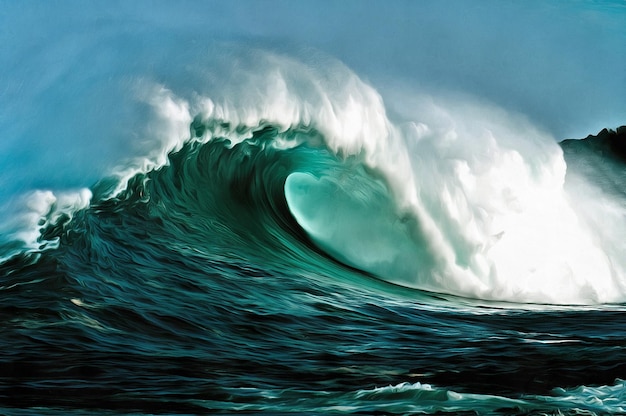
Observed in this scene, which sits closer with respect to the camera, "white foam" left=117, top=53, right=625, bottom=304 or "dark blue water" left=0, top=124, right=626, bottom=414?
"dark blue water" left=0, top=124, right=626, bottom=414

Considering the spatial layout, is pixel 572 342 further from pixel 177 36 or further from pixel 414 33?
pixel 177 36

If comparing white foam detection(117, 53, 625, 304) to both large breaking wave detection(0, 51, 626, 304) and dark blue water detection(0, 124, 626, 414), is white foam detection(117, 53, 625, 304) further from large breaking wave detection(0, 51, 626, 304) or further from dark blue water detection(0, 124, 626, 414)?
dark blue water detection(0, 124, 626, 414)

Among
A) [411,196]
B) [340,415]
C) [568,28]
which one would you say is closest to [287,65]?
[411,196]

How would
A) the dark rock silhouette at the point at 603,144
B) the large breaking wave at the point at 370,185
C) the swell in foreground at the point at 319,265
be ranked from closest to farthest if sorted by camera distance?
the swell in foreground at the point at 319,265 < the large breaking wave at the point at 370,185 < the dark rock silhouette at the point at 603,144

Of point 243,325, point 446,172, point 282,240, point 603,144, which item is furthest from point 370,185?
point 243,325

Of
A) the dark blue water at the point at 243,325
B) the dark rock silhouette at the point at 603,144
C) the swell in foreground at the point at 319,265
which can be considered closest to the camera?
the dark blue water at the point at 243,325

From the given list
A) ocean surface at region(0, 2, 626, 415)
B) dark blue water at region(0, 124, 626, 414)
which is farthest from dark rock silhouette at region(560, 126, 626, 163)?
dark blue water at region(0, 124, 626, 414)

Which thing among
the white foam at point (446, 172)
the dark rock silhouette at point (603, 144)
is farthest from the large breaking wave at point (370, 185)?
the dark rock silhouette at point (603, 144)

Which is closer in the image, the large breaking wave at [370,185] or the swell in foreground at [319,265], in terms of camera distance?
the swell in foreground at [319,265]

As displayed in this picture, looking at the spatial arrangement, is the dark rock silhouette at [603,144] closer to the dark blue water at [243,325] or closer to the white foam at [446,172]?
the white foam at [446,172]
